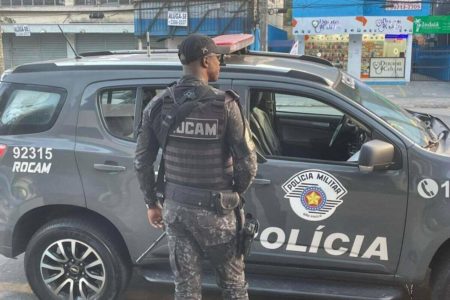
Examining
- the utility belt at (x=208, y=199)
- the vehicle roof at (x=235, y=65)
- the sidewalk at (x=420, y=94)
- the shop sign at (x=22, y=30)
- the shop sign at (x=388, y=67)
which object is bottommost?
the sidewalk at (x=420, y=94)

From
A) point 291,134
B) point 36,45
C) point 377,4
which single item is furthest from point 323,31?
point 291,134

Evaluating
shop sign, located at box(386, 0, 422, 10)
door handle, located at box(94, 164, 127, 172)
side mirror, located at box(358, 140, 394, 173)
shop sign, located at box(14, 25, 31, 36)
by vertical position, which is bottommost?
door handle, located at box(94, 164, 127, 172)

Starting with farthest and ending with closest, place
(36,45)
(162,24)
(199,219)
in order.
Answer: (36,45) < (162,24) < (199,219)

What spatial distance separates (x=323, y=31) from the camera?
26.3 m

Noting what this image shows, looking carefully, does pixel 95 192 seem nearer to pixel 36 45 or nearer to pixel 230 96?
pixel 230 96

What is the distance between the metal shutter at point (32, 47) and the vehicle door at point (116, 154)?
86.3ft

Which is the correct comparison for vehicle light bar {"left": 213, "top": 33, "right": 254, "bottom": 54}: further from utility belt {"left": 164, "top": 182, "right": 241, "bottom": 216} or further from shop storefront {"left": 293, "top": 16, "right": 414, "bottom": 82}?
shop storefront {"left": 293, "top": 16, "right": 414, "bottom": 82}

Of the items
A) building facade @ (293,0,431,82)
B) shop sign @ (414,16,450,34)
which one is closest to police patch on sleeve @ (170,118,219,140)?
building facade @ (293,0,431,82)

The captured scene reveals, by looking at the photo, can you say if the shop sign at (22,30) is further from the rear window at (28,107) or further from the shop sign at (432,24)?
the rear window at (28,107)

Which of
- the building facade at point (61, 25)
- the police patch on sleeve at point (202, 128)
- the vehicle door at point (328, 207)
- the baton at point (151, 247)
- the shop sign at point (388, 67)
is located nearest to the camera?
the police patch on sleeve at point (202, 128)

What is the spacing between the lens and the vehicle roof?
3379mm

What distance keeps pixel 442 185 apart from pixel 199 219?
148cm

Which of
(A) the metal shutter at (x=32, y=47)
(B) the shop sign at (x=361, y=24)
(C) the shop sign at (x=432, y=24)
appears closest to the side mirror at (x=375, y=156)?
(B) the shop sign at (x=361, y=24)

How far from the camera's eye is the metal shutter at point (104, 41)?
28062 millimetres
